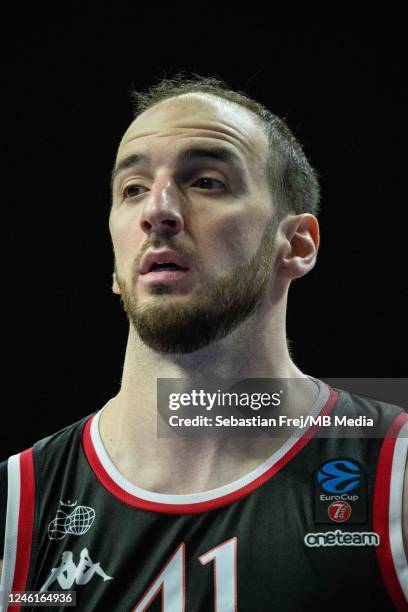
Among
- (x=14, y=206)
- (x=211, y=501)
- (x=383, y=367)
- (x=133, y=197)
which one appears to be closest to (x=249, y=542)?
(x=211, y=501)

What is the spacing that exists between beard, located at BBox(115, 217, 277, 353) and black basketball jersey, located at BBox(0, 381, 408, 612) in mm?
242

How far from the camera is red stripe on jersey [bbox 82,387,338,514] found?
1.35 m

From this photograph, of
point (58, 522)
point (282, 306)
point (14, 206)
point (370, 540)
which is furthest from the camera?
point (14, 206)

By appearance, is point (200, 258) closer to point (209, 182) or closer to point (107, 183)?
point (209, 182)

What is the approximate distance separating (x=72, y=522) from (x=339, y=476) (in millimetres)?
489

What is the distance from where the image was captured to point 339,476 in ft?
4.43

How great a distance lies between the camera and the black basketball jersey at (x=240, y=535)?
1270 millimetres

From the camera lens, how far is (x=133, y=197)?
4.83ft

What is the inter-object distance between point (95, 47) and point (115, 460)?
1.60 metres

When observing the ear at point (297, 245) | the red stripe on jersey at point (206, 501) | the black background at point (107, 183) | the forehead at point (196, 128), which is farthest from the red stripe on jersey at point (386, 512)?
the black background at point (107, 183)

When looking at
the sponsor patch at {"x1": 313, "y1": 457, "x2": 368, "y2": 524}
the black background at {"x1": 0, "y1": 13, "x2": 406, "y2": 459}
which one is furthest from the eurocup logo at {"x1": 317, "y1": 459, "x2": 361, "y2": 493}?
the black background at {"x1": 0, "y1": 13, "x2": 406, "y2": 459}

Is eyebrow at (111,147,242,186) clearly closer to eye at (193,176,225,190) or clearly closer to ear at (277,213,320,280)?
eye at (193,176,225,190)

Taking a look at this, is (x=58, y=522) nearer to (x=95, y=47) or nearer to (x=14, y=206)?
(x=14, y=206)

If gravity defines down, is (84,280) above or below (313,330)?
above
